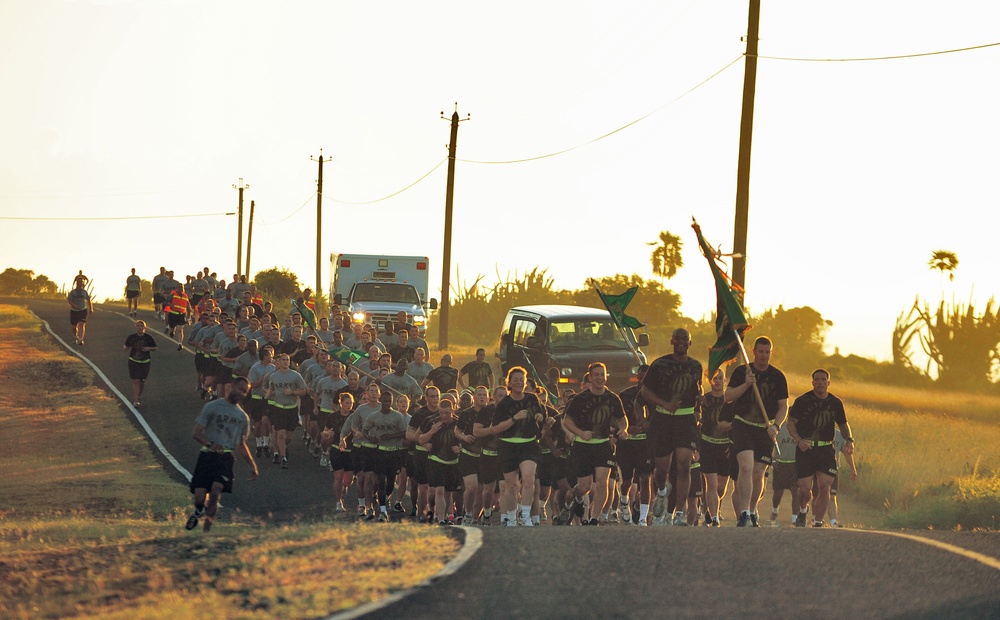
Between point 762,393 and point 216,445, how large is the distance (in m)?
5.84

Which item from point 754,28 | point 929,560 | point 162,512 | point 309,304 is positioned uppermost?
point 754,28

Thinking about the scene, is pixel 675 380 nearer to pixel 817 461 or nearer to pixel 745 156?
pixel 817 461

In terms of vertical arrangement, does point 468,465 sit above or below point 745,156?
below

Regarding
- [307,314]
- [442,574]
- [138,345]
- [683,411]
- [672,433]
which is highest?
[307,314]

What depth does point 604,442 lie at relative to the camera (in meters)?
14.2

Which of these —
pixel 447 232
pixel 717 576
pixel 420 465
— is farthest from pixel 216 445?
pixel 447 232

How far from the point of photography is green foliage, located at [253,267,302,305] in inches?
2530

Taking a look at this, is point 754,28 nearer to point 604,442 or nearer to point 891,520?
point 891,520

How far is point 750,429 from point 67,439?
16.0m

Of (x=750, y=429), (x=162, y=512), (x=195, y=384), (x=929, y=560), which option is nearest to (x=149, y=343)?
(x=195, y=384)

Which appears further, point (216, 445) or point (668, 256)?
point (668, 256)

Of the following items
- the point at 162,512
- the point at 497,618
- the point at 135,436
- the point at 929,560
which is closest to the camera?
the point at 497,618

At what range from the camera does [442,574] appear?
9.58 metres

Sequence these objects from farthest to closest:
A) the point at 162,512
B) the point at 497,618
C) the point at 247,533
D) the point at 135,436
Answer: the point at 135,436 → the point at 162,512 → the point at 247,533 → the point at 497,618
